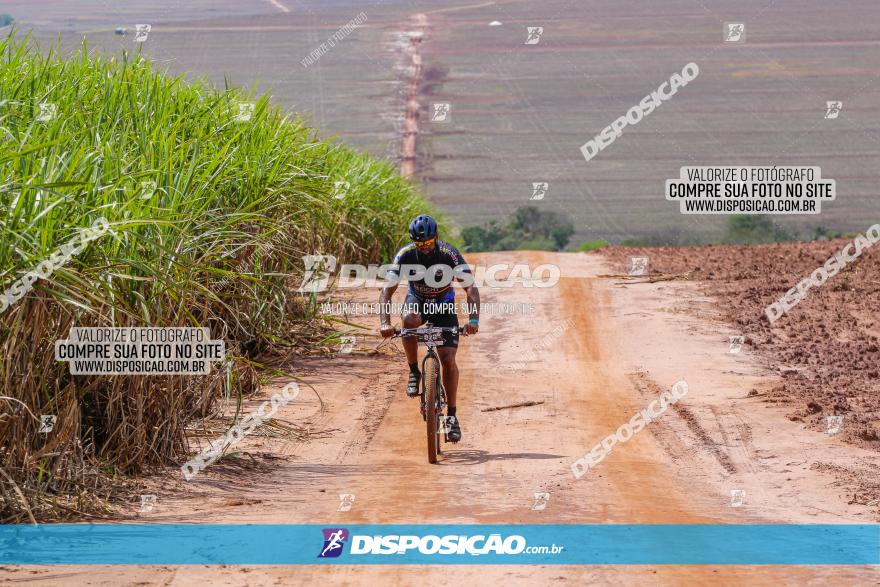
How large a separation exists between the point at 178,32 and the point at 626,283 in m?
63.1

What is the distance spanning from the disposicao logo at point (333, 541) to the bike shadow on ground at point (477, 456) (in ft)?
8.11

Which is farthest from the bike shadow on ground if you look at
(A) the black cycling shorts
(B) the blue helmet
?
(B) the blue helmet

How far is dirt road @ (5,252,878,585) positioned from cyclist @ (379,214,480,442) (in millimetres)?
667

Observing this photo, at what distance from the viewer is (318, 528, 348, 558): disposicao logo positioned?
6609 millimetres

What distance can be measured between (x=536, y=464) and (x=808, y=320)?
9.18 meters

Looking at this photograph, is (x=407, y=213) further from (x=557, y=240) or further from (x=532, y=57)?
(x=532, y=57)

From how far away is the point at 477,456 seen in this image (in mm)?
9766

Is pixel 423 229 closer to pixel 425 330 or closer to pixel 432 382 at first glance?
pixel 425 330

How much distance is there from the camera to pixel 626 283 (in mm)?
21719

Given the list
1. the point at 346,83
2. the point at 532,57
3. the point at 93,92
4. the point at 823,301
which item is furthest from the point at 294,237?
the point at 532,57

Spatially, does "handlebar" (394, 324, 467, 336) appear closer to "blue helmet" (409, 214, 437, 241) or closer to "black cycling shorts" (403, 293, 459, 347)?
"black cycling shorts" (403, 293, 459, 347)

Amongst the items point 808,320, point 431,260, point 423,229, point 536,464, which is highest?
point 423,229

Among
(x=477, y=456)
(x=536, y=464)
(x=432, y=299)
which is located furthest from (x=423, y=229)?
(x=536, y=464)

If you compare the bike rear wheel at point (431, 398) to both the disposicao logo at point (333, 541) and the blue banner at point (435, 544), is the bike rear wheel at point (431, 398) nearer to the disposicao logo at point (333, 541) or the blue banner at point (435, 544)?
the blue banner at point (435, 544)
